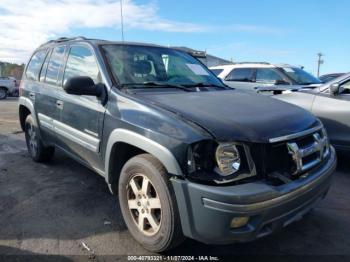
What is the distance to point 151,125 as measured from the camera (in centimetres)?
293

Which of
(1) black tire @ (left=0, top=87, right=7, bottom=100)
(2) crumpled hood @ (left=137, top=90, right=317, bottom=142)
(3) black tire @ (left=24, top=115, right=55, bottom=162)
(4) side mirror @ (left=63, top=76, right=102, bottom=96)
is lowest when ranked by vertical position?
(1) black tire @ (left=0, top=87, right=7, bottom=100)

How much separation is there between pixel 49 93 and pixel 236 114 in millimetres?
2794

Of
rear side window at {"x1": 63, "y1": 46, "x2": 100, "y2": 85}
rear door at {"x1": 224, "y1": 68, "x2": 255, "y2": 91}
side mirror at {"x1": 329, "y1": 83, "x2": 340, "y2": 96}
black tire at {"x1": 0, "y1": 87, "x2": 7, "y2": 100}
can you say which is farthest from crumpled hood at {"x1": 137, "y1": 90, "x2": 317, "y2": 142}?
black tire at {"x1": 0, "y1": 87, "x2": 7, "y2": 100}

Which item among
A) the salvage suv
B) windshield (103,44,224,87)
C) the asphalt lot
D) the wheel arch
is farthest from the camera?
windshield (103,44,224,87)

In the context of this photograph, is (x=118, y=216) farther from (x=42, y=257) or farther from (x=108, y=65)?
(x=108, y=65)

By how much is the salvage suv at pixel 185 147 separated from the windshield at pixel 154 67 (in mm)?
15

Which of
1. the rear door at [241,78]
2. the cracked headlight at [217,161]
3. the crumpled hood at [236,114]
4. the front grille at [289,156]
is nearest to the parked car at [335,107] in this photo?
the crumpled hood at [236,114]

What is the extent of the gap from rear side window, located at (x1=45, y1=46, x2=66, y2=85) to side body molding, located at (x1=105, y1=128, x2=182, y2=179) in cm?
178

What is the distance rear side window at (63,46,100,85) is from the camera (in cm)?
392

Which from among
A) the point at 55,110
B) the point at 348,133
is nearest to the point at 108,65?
the point at 55,110

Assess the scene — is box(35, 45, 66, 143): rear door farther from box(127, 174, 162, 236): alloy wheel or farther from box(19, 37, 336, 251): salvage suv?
box(127, 174, 162, 236): alloy wheel

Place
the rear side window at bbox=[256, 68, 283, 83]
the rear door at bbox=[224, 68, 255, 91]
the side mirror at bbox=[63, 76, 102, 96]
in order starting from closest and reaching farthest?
the side mirror at bbox=[63, 76, 102, 96] < the rear side window at bbox=[256, 68, 283, 83] < the rear door at bbox=[224, 68, 255, 91]

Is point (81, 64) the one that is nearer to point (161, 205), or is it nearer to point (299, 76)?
point (161, 205)

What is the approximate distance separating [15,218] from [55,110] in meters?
1.41
